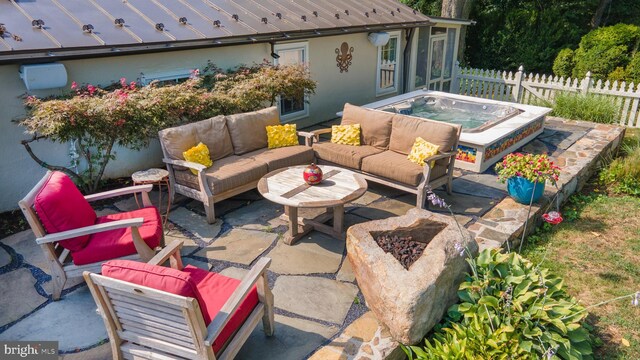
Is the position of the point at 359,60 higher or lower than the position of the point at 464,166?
higher

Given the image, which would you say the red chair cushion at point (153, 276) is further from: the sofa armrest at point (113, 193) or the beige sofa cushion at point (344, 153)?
the beige sofa cushion at point (344, 153)

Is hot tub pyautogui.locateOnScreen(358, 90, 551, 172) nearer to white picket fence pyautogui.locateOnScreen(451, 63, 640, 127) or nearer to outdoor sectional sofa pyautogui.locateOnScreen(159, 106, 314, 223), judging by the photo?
white picket fence pyautogui.locateOnScreen(451, 63, 640, 127)

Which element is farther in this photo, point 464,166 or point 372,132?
point 464,166

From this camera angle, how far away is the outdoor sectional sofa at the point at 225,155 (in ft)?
18.6

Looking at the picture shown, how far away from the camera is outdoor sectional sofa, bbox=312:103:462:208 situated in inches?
234

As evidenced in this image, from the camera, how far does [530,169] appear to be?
5.86 meters

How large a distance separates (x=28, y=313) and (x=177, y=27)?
5014mm

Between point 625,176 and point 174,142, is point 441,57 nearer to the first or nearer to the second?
point 625,176

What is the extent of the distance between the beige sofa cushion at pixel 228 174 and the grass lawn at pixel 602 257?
3.64 metres

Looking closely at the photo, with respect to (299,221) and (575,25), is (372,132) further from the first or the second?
(575,25)

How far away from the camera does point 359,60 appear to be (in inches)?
430

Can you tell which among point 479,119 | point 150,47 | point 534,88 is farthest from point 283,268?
point 534,88

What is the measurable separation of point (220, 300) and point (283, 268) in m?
1.38

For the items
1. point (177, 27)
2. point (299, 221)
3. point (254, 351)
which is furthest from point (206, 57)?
point (254, 351)
